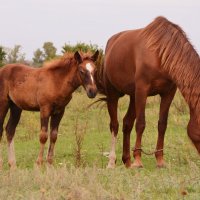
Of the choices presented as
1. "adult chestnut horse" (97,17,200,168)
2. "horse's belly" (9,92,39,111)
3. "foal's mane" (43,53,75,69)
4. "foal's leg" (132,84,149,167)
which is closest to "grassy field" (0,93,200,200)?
"foal's leg" (132,84,149,167)

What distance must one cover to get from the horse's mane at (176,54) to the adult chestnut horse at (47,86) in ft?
3.48

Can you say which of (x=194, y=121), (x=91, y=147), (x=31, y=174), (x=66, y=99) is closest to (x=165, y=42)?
(x=194, y=121)

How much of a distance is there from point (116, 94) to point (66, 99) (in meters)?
1.56

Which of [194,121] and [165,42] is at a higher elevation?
[165,42]

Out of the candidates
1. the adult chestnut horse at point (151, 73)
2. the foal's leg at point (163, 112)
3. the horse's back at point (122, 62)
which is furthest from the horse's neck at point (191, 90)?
the horse's back at point (122, 62)

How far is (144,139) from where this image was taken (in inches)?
464

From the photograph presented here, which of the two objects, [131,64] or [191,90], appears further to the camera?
[131,64]

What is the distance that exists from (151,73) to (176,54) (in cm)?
67

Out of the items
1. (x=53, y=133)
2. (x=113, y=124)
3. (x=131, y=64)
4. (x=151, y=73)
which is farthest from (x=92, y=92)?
(x=113, y=124)

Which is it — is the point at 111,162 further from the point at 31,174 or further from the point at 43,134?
the point at 31,174

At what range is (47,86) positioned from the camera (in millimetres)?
8508

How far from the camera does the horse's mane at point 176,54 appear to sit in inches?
263

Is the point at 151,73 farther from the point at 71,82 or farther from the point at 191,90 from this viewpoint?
the point at 71,82

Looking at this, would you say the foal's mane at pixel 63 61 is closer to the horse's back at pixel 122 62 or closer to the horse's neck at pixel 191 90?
the horse's back at pixel 122 62
